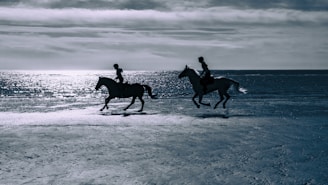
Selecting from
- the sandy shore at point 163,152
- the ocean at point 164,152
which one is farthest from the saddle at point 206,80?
the sandy shore at point 163,152

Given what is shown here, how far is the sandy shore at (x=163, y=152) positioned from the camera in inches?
309

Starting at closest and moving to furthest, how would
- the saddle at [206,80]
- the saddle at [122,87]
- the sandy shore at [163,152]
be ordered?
the sandy shore at [163,152], the saddle at [206,80], the saddle at [122,87]

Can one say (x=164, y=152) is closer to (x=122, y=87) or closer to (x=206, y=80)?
(x=206, y=80)

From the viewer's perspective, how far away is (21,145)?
1124 cm

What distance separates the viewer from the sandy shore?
309 inches

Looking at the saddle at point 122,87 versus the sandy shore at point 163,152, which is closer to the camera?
the sandy shore at point 163,152

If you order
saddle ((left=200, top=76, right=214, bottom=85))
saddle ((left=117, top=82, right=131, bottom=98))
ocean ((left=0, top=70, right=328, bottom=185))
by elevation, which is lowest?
ocean ((left=0, top=70, right=328, bottom=185))

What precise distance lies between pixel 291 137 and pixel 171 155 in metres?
4.81

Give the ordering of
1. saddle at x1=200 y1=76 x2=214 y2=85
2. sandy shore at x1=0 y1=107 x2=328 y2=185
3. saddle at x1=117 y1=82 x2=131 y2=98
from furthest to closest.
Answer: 1. saddle at x1=117 y1=82 x2=131 y2=98
2. saddle at x1=200 y1=76 x2=214 y2=85
3. sandy shore at x1=0 y1=107 x2=328 y2=185

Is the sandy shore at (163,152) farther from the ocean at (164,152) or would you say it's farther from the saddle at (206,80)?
the saddle at (206,80)

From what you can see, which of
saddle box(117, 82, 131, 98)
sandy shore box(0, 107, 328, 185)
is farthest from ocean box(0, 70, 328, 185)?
saddle box(117, 82, 131, 98)

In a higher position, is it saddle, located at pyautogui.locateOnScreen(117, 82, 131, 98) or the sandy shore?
saddle, located at pyautogui.locateOnScreen(117, 82, 131, 98)

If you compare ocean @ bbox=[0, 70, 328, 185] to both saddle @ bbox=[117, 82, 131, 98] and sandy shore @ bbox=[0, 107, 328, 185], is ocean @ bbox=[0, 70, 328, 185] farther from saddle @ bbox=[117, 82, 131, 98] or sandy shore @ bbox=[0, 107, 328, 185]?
saddle @ bbox=[117, 82, 131, 98]

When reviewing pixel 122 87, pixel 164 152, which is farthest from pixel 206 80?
pixel 164 152
